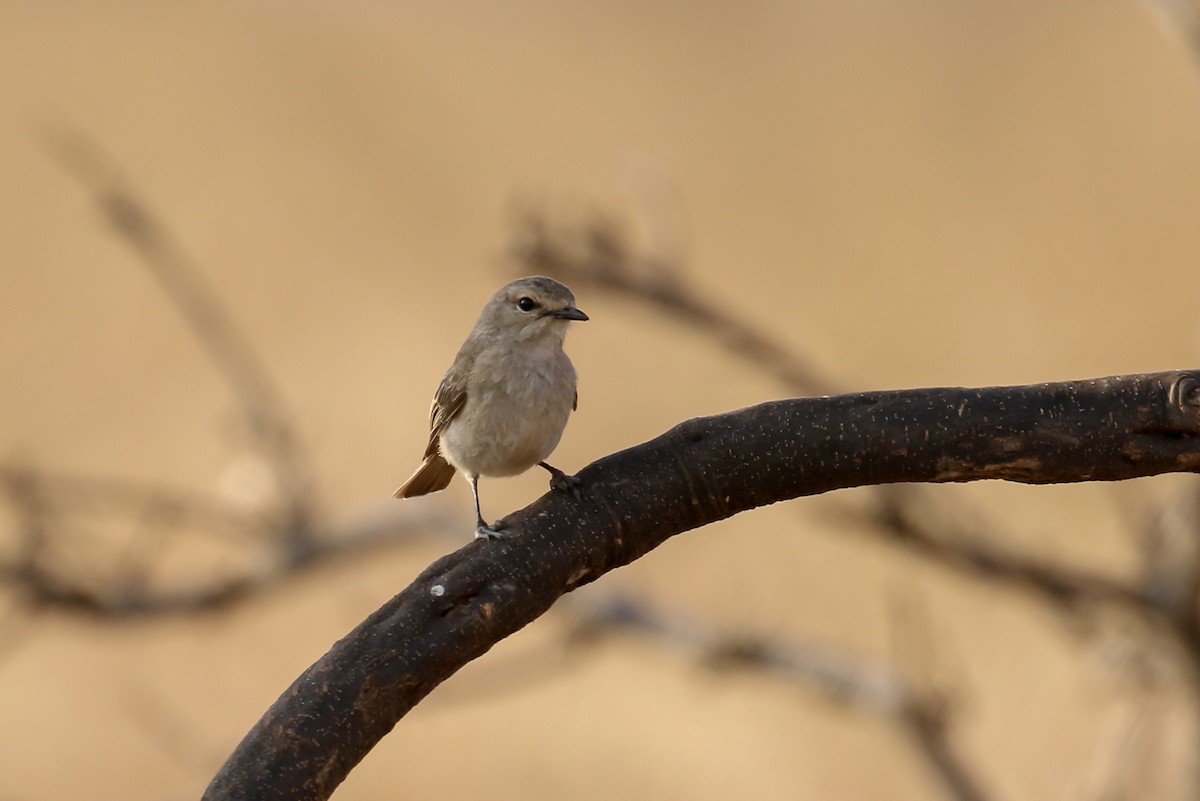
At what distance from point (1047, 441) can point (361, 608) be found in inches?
198

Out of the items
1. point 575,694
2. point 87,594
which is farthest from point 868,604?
point 87,594

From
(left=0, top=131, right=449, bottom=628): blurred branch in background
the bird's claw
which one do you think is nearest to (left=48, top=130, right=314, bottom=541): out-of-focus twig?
(left=0, top=131, right=449, bottom=628): blurred branch in background

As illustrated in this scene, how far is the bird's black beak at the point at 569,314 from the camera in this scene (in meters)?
3.27

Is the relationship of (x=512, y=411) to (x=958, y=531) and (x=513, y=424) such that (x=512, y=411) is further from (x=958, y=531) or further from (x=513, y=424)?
(x=958, y=531)

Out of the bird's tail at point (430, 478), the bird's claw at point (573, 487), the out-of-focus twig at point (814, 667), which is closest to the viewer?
the bird's claw at point (573, 487)

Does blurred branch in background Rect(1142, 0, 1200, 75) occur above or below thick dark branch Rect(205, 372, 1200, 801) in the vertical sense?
above

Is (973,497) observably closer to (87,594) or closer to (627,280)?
(627,280)

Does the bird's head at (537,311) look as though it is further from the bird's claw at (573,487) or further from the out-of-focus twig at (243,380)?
the out-of-focus twig at (243,380)

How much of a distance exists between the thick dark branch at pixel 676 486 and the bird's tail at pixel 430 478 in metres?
1.44

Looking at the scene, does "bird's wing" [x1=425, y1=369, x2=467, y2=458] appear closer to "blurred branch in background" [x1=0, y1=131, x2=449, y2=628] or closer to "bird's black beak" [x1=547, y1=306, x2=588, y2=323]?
"bird's black beak" [x1=547, y1=306, x2=588, y2=323]

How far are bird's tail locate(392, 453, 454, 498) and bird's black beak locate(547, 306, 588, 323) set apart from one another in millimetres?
497

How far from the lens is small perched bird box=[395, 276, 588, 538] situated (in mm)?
3172

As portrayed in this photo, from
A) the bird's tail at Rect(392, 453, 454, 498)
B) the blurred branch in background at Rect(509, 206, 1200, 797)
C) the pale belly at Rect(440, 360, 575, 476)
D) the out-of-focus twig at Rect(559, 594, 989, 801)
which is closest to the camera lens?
the pale belly at Rect(440, 360, 575, 476)

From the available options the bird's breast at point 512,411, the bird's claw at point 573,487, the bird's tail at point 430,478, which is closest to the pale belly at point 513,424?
the bird's breast at point 512,411
